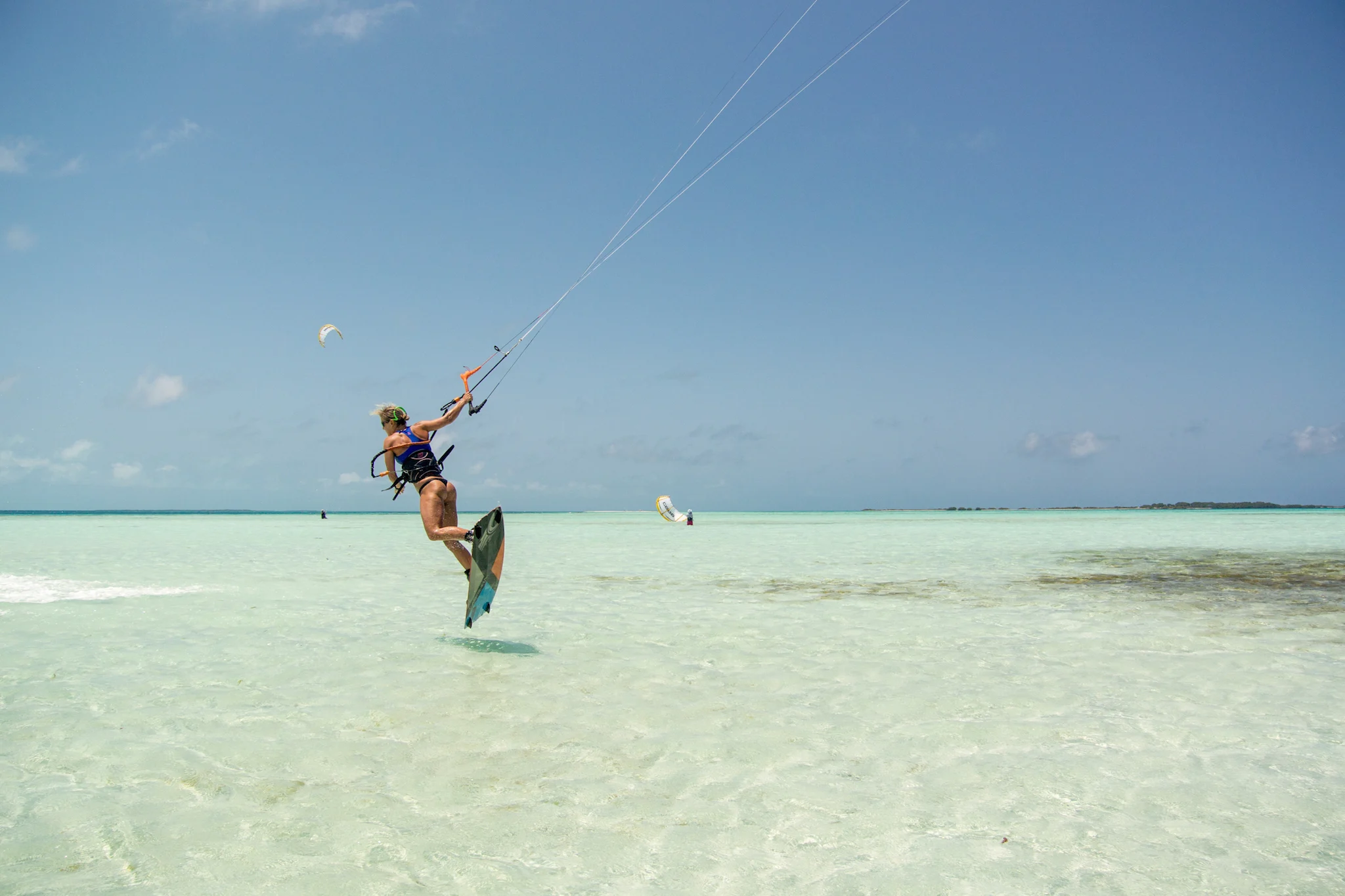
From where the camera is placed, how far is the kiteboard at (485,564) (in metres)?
8.79

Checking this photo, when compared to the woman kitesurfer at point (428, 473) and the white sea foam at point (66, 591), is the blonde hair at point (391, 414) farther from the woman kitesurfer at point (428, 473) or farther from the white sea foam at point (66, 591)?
the white sea foam at point (66, 591)

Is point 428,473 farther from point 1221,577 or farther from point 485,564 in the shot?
point 1221,577

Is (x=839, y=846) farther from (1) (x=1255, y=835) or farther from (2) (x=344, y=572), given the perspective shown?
(2) (x=344, y=572)

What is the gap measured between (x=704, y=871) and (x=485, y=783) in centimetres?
154

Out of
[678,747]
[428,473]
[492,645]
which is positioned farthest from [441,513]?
[678,747]

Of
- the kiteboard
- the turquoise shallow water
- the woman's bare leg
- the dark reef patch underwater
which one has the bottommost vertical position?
the turquoise shallow water

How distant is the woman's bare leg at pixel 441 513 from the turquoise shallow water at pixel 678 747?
3.79 feet

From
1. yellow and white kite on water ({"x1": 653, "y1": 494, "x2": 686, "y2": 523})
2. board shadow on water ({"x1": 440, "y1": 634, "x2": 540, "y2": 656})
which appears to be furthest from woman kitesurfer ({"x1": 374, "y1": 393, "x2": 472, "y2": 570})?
yellow and white kite on water ({"x1": 653, "y1": 494, "x2": 686, "y2": 523})

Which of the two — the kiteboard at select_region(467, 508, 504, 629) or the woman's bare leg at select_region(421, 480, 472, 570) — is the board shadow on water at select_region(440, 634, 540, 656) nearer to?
the kiteboard at select_region(467, 508, 504, 629)

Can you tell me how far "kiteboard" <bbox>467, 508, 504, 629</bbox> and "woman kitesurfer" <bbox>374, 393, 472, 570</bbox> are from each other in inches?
8.3

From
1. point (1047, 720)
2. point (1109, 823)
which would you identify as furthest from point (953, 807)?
point (1047, 720)

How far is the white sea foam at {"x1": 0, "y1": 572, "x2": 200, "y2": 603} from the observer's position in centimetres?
1248

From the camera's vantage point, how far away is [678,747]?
5234 mm

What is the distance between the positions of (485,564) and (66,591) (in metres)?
9.11
